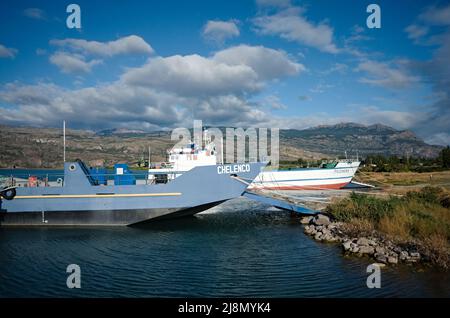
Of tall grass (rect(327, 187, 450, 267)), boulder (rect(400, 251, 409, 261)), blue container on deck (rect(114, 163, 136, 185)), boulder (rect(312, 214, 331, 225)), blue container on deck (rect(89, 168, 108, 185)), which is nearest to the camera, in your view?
boulder (rect(400, 251, 409, 261))

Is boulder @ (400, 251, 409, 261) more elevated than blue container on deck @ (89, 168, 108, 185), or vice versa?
blue container on deck @ (89, 168, 108, 185)

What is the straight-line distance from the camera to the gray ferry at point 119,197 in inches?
669

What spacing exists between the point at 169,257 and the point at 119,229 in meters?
5.83

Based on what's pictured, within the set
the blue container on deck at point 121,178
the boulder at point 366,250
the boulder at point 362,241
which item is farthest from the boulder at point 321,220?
the blue container on deck at point 121,178

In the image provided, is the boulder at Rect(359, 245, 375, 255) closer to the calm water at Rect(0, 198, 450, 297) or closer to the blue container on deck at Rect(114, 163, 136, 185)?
the calm water at Rect(0, 198, 450, 297)

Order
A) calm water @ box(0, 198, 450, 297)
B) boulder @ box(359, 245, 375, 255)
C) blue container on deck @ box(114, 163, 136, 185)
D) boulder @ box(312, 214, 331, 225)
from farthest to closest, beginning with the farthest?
1. blue container on deck @ box(114, 163, 136, 185)
2. boulder @ box(312, 214, 331, 225)
3. boulder @ box(359, 245, 375, 255)
4. calm water @ box(0, 198, 450, 297)

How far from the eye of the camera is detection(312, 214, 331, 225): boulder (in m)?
17.4

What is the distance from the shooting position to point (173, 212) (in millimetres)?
17234

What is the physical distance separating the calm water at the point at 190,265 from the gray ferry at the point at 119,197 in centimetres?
82

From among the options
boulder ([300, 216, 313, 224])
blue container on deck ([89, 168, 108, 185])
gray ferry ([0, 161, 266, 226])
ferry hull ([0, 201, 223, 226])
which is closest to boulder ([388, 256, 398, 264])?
boulder ([300, 216, 313, 224])

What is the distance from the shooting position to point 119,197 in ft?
56.1

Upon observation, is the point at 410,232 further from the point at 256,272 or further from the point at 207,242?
the point at 207,242

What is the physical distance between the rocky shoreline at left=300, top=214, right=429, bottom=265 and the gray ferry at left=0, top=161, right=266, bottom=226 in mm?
4666

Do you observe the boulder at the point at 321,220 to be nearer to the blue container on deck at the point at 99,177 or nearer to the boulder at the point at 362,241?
the boulder at the point at 362,241
